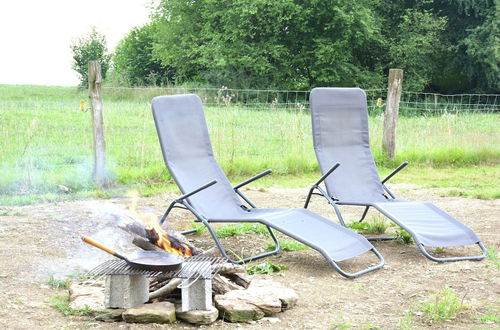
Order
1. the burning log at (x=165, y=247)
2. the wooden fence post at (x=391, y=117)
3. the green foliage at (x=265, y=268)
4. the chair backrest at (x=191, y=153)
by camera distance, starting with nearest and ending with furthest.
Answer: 1. the burning log at (x=165, y=247)
2. the green foliage at (x=265, y=268)
3. the chair backrest at (x=191, y=153)
4. the wooden fence post at (x=391, y=117)

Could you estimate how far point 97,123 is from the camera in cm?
771

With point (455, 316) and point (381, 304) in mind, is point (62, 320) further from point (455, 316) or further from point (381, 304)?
point (455, 316)

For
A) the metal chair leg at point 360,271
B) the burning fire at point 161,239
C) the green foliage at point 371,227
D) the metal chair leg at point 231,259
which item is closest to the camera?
the burning fire at point 161,239

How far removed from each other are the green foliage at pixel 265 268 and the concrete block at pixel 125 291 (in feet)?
3.51

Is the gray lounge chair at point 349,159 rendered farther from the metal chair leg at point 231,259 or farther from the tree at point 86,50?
the tree at point 86,50

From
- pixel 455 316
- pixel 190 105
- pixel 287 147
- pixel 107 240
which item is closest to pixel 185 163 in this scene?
pixel 190 105

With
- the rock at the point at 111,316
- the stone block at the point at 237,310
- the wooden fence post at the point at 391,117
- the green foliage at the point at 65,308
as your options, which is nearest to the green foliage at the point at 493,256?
the stone block at the point at 237,310

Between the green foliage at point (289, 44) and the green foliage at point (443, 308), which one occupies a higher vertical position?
the green foliage at point (289, 44)

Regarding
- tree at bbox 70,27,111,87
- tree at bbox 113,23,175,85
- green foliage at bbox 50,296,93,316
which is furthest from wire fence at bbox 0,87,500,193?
tree at bbox 113,23,175,85

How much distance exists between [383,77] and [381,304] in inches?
970

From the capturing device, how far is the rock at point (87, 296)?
358 cm

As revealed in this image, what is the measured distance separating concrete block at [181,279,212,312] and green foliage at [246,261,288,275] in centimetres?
98

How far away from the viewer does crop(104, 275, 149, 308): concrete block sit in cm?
343

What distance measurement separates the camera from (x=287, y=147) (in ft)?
31.4
